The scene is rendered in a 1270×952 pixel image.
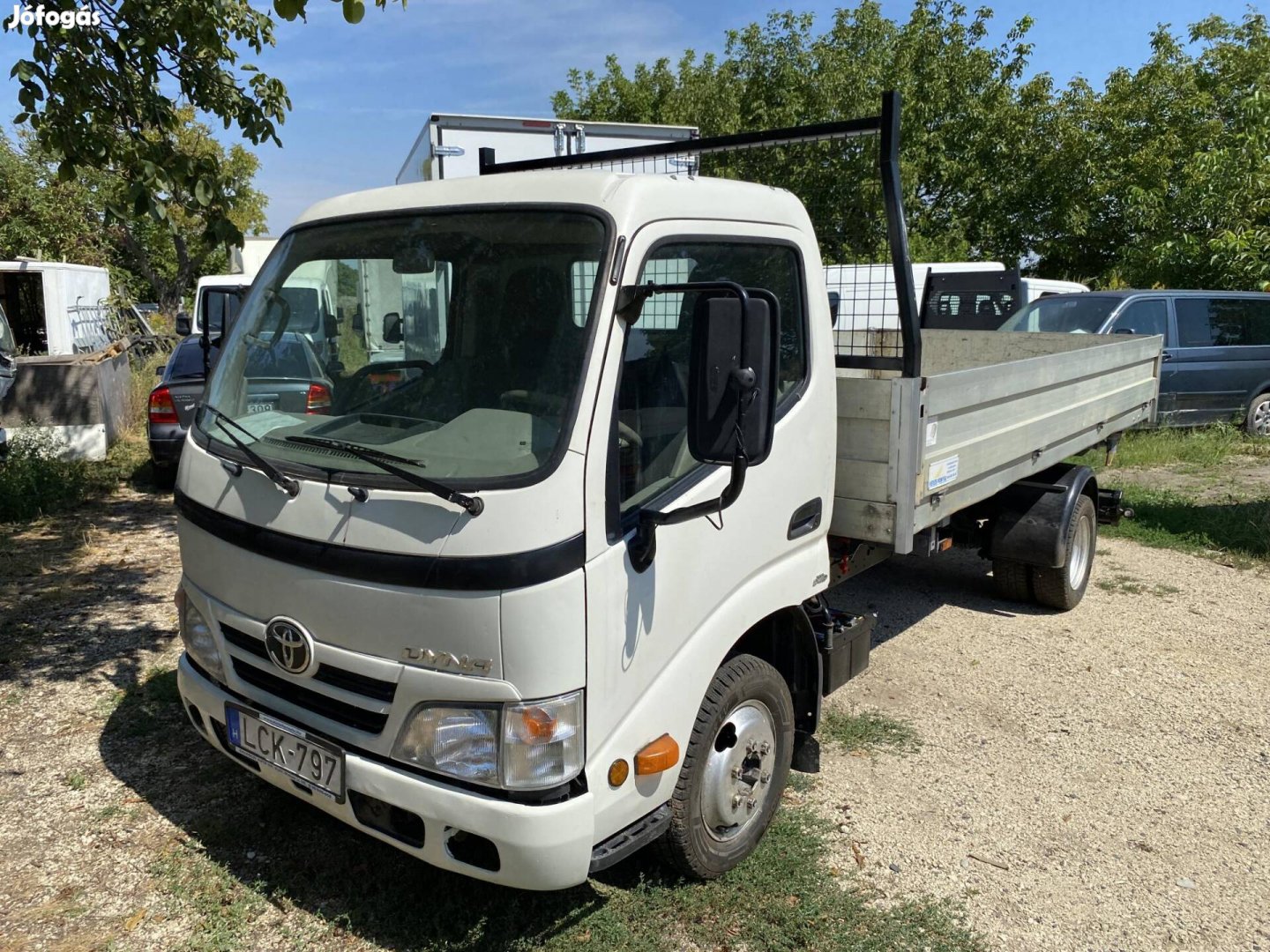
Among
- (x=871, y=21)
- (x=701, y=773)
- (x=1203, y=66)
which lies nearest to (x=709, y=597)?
(x=701, y=773)

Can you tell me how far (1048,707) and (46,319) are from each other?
17.2m

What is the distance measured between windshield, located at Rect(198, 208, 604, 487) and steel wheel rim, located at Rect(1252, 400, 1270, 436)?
12.0 m

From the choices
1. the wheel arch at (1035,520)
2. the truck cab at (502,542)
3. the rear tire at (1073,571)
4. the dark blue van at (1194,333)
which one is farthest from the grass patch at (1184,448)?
the truck cab at (502,542)

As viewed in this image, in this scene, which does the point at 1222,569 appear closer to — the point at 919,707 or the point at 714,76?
the point at 919,707

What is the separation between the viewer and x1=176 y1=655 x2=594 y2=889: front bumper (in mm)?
2391

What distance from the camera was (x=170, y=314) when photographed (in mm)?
31562

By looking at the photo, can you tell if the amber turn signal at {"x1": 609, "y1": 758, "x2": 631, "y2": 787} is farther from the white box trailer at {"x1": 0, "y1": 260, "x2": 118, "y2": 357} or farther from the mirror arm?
the white box trailer at {"x1": 0, "y1": 260, "x2": 118, "y2": 357}

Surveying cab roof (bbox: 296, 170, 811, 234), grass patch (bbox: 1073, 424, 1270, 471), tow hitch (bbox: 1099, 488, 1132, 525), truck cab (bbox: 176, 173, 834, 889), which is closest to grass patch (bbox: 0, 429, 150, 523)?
truck cab (bbox: 176, 173, 834, 889)

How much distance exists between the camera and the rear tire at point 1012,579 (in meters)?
5.89

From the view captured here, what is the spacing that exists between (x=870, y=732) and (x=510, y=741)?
2510 millimetres

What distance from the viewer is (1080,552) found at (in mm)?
6035

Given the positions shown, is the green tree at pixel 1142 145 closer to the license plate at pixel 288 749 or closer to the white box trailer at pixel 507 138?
the white box trailer at pixel 507 138

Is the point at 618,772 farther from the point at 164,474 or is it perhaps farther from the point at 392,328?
the point at 164,474

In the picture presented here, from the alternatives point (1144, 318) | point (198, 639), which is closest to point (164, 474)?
point (198, 639)
